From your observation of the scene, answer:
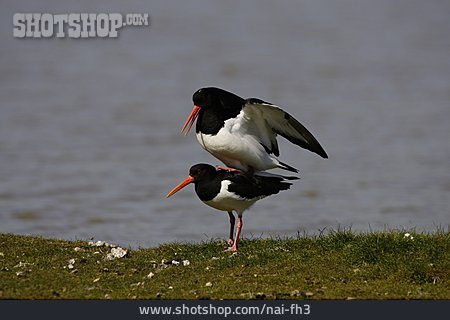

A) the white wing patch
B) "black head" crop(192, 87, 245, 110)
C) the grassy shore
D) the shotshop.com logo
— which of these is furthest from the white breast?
the shotshop.com logo

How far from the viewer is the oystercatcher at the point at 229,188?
9766mm

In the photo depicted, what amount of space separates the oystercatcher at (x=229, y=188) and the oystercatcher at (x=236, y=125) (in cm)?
27

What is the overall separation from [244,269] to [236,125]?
194 centimetres

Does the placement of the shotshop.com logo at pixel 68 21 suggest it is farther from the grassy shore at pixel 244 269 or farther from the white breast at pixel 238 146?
the grassy shore at pixel 244 269

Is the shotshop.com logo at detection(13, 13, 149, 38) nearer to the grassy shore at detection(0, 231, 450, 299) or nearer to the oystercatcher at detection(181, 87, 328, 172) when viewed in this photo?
the oystercatcher at detection(181, 87, 328, 172)

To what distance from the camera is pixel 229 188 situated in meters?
9.75

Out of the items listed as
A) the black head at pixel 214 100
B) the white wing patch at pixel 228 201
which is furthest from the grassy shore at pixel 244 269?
the black head at pixel 214 100

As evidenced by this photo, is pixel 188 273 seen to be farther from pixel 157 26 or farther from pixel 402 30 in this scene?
pixel 402 30

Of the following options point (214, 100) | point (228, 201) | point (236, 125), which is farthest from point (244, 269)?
point (214, 100)

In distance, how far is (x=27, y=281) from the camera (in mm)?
8422

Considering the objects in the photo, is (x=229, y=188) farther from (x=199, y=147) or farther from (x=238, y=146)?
(x=199, y=147)

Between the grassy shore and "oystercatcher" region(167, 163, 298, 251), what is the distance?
47 centimetres

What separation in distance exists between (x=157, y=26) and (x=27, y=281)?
28742 mm

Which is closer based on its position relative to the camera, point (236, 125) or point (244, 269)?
point (244, 269)
